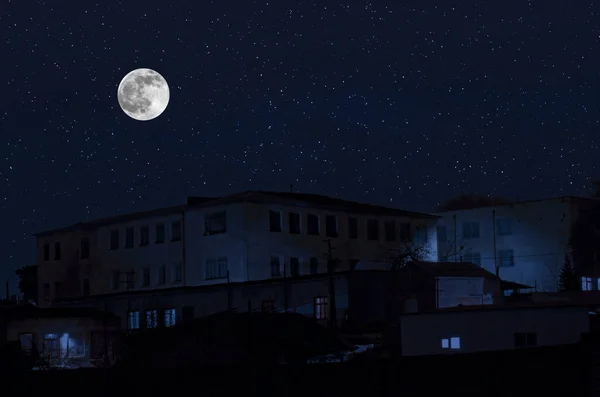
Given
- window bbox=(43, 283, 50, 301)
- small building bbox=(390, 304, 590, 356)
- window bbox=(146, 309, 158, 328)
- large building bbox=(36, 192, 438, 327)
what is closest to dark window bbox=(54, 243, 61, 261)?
window bbox=(43, 283, 50, 301)

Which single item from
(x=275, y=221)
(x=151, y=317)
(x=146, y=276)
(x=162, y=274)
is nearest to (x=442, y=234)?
(x=275, y=221)

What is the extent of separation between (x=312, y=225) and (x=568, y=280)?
16.8 m

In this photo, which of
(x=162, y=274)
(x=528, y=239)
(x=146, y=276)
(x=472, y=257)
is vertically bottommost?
(x=146, y=276)

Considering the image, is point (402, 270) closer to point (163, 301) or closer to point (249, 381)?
point (163, 301)

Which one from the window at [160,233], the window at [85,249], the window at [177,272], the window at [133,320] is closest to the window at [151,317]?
the window at [133,320]

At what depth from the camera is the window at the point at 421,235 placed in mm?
71562

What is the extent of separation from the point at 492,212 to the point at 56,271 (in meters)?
34.1

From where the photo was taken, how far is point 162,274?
215 feet

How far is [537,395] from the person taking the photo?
13711 mm

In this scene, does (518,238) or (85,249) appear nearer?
(518,238)

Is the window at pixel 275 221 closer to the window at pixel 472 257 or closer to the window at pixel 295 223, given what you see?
the window at pixel 295 223

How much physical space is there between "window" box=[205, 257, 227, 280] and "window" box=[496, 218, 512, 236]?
21905 millimetres

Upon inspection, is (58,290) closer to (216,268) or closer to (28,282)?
(216,268)

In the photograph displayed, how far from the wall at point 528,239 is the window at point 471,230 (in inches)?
10.9
